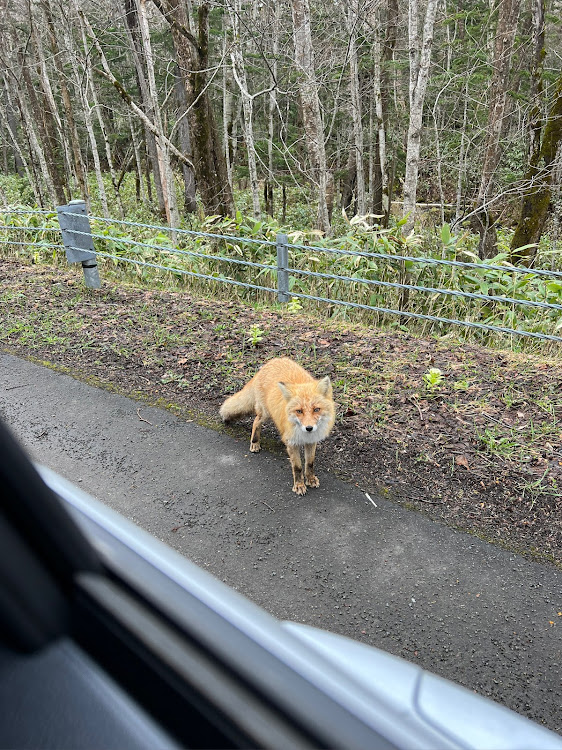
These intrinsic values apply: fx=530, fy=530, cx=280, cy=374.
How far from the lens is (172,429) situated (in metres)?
5.21

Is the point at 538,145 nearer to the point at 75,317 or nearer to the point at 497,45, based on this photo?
the point at 497,45

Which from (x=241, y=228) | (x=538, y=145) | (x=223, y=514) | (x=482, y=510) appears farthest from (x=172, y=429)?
(x=538, y=145)

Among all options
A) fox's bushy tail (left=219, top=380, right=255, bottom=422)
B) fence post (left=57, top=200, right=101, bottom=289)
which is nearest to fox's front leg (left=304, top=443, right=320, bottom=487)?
fox's bushy tail (left=219, top=380, right=255, bottom=422)

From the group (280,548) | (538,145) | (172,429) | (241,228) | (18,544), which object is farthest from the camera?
(538,145)

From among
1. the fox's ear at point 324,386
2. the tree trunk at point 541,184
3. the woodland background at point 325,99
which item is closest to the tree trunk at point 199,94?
the woodland background at point 325,99

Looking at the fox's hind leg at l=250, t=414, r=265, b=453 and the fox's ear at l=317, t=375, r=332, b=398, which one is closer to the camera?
the fox's ear at l=317, t=375, r=332, b=398

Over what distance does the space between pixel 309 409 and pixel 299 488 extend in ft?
2.20

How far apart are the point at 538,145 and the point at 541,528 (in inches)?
421

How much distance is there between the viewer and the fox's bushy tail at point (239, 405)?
5035 millimetres

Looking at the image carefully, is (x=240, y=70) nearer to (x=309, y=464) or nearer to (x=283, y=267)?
(x=283, y=267)

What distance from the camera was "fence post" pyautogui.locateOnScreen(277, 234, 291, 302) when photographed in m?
7.20

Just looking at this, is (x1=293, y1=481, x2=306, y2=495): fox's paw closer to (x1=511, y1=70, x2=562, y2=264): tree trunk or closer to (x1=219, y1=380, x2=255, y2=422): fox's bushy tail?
A: (x1=219, y1=380, x2=255, y2=422): fox's bushy tail

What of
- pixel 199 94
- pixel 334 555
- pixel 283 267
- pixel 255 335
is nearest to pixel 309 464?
pixel 334 555

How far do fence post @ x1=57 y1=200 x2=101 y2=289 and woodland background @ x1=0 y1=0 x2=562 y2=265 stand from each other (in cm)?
314
